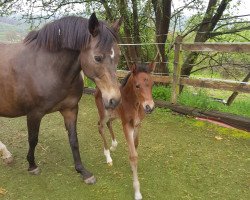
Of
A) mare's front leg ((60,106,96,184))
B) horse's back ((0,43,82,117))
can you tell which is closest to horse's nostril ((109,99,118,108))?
horse's back ((0,43,82,117))

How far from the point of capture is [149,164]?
4.21 metres

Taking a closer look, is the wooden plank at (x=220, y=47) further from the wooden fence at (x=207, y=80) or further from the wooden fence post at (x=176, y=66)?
the wooden fence post at (x=176, y=66)

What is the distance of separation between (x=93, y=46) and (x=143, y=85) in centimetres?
69

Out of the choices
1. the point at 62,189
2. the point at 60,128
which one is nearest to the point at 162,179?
the point at 62,189

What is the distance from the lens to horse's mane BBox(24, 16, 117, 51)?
9.97 feet

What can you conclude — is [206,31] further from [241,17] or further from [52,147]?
[52,147]

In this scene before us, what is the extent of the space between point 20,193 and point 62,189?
0.47m

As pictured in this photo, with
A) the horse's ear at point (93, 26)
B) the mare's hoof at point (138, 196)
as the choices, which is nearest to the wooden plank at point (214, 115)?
the mare's hoof at point (138, 196)

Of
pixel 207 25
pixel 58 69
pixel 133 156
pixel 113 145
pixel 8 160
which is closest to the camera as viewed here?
pixel 133 156

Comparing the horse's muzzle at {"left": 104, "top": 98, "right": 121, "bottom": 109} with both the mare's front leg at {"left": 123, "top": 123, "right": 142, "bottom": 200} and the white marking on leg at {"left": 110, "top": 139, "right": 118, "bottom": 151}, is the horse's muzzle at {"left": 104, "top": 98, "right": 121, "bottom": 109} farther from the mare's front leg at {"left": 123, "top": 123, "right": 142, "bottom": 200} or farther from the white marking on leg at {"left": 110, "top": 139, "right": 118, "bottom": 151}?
the white marking on leg at {"left": 110, "top": 139, "right": 118, "bottom": 151}

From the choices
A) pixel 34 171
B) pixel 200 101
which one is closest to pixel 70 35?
pixel 34 171

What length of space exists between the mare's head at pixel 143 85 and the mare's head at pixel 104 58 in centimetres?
38

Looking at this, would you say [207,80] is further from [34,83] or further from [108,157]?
[34,83]

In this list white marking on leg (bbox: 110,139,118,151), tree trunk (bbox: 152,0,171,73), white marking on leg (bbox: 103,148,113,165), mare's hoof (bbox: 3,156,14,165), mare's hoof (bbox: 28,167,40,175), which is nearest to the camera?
mare's hoof (bbox: 28,167,40,175)
